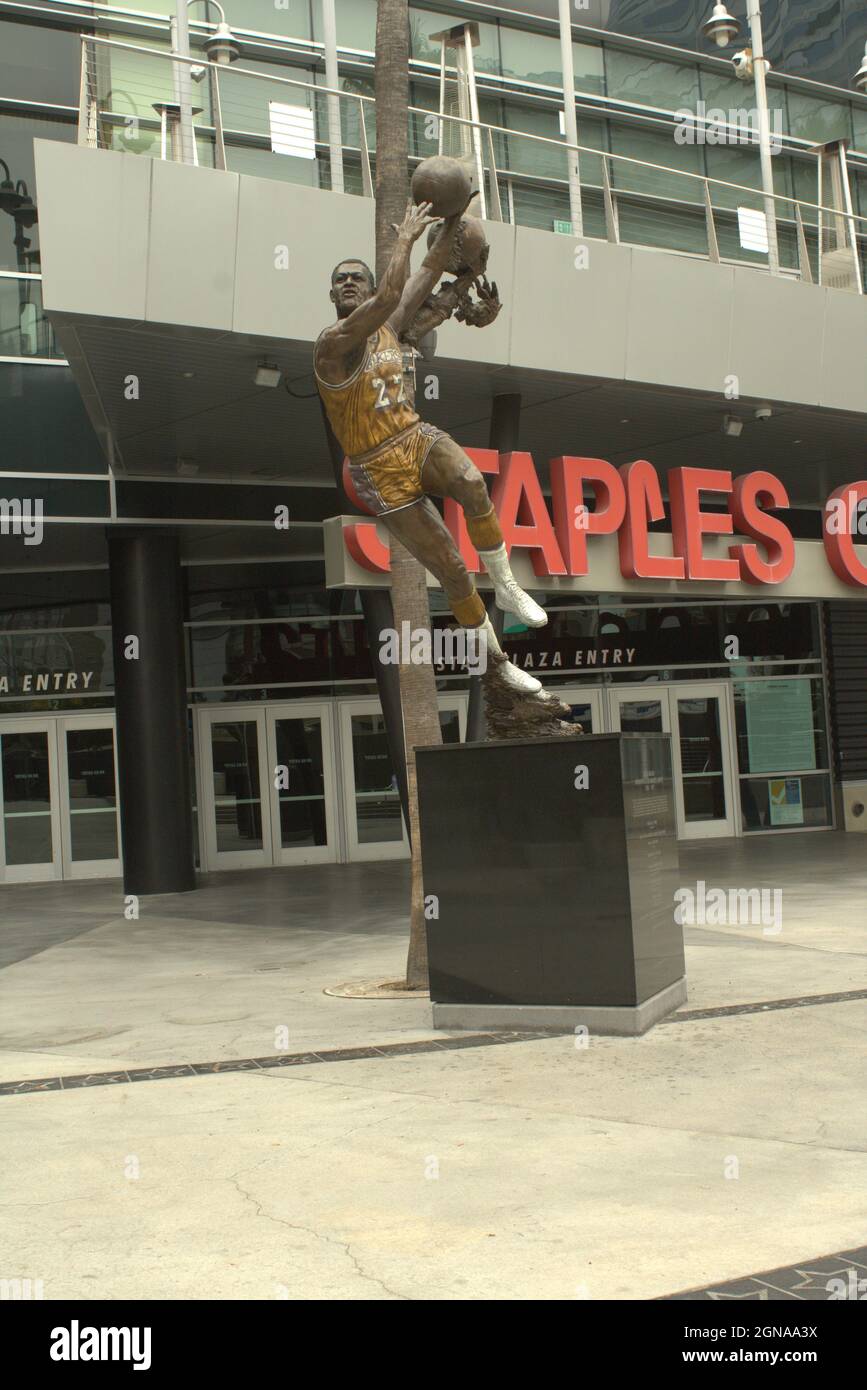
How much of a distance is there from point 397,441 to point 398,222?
343 centimetres

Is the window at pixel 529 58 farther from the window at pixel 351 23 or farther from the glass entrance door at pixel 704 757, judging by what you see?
the glass entrance door at pixel 704 757

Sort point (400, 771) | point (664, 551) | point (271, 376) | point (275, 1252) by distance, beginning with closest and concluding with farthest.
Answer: point (275, 1252), point (400, 771), point (271, 376), point (664, 551)

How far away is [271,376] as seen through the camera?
13.9 meters

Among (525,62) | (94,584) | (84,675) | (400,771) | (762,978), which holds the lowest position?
(762,978)

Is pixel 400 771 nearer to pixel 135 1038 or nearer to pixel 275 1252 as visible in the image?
pixel 135 1038

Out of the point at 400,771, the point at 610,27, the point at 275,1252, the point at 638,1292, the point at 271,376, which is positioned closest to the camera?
the point at 638,1292

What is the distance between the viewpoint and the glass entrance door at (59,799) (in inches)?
835

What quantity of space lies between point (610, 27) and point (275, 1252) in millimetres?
23319

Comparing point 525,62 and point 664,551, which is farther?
point 525,62

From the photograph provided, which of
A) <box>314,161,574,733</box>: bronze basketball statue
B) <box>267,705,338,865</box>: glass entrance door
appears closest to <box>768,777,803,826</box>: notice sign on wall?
<box>267,705,338,865</box>: glass entrance door

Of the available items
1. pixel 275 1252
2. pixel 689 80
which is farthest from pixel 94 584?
pixel 275 1252

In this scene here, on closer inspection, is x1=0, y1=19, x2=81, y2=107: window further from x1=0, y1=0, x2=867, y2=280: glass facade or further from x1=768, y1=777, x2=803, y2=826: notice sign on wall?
x1=768, y1=777, x2=803, y2=826: notice sign on wall

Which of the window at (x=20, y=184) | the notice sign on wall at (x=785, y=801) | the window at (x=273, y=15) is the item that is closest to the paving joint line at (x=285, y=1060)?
the window at (x=20, y=184)

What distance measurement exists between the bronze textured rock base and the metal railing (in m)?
7.30
